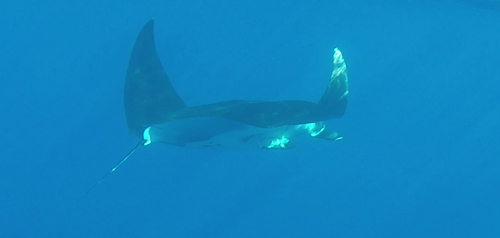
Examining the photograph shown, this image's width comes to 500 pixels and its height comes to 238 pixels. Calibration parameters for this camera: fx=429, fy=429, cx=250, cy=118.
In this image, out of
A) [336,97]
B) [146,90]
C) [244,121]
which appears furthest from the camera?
[146,90]

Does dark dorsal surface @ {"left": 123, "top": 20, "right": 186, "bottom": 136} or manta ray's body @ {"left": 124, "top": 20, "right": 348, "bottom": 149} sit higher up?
dark dorsal surface @ {"left": 123, "top": 20, "right": 186, "bottom": 136}

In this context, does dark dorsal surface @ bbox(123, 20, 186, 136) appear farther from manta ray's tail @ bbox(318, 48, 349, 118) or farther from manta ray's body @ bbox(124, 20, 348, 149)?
manta ray's tail @ bbox(318, 48, 349, 118)

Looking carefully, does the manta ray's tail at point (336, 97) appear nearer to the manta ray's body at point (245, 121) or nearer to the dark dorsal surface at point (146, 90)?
the manta ray's body at point (245, 121)

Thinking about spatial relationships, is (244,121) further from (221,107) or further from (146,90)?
(146,90)

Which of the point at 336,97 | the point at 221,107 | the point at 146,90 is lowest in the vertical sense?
the point at 336,97

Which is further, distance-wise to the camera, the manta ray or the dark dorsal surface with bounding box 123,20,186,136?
the dark dorsal surface with bounding box 123,20,186,136

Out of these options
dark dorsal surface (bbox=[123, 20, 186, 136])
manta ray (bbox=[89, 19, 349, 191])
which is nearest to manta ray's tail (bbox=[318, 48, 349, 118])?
manta ray (bbox=[89, 19, 349, 191])

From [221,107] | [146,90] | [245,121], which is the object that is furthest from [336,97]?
[146,90]

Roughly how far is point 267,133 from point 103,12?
1008 cm

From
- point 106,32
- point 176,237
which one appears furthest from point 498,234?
point 106,32

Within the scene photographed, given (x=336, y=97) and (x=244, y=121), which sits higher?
(x=336, y=97)

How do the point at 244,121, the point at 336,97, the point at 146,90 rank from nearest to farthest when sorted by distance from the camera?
the point at 244,121
the point at 336,97
the point at 146,90

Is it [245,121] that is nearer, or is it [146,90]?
[245,121]

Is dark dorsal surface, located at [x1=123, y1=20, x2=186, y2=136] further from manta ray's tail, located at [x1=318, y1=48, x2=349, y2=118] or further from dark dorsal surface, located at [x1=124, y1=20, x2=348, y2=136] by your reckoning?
manta ray's tail, located at [x1=318, y1=48, x2=349, y2=118]
